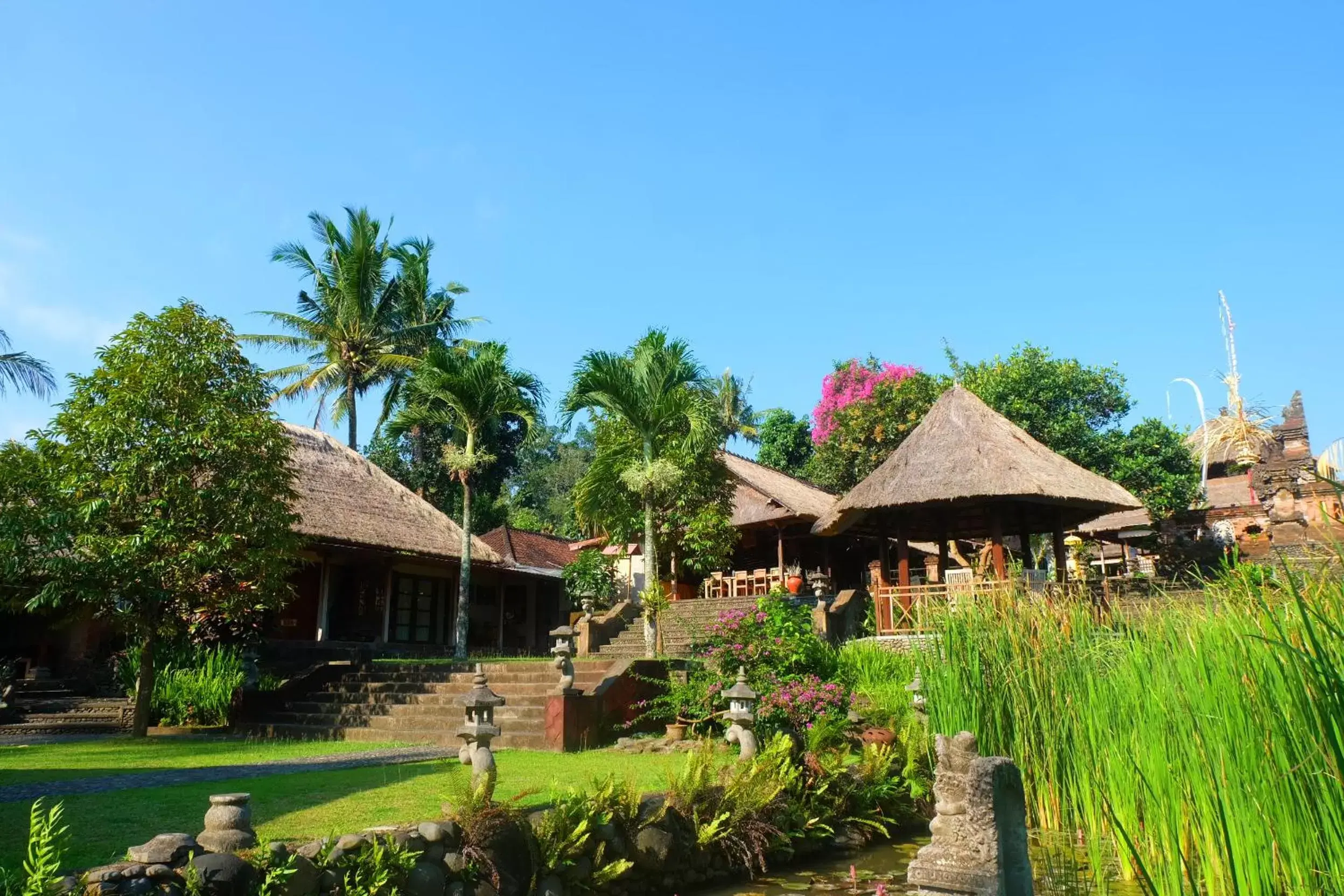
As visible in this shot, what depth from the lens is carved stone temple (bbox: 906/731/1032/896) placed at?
391cm

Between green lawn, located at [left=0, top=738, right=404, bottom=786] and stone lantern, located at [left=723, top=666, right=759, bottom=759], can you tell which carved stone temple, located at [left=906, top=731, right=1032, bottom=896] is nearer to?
stone lantern, located at [left=723, top=666, right=759, bottom=759]

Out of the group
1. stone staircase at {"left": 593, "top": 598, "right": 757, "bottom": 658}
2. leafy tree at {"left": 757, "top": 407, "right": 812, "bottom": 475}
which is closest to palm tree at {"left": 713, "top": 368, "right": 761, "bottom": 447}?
leafy tree at {"left": 757, "top": 407, "right": 812, "bottom": 475}

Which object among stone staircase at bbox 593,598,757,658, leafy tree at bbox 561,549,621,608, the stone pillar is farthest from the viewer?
leafy tree at bbox 561,549,621,608

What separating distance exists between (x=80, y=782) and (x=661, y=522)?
12883 mm

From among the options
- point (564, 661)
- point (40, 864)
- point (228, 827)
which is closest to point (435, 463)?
point (564, 661)

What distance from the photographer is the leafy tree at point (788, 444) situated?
33062 millimetres

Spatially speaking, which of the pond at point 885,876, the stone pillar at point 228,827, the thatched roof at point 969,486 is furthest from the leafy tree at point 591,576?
Answer: the stone pillar at point 228,827

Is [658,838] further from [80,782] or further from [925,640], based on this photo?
[80,782]

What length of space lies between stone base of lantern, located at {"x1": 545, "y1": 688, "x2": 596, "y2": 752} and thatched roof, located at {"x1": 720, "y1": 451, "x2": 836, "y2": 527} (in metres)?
10.1

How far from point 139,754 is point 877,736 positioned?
25.4 feet

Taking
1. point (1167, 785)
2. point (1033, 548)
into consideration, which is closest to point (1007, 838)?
point (1167, 785)

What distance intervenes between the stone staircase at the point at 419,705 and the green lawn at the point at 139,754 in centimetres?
55

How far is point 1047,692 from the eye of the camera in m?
5.76

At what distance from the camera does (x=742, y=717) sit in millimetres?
8250
